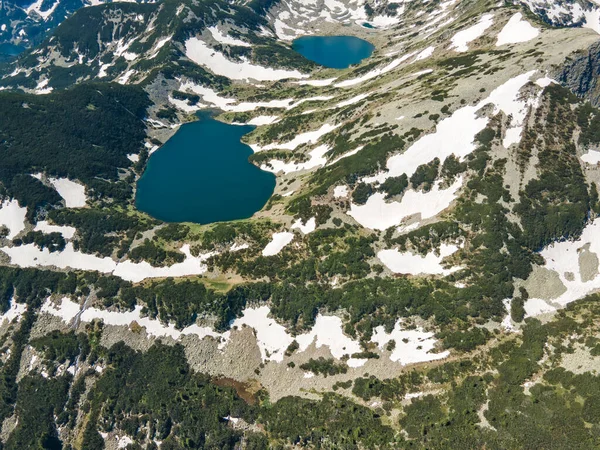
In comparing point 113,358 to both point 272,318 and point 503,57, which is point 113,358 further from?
point 503,57

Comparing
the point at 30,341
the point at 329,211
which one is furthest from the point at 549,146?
the point at 30,341

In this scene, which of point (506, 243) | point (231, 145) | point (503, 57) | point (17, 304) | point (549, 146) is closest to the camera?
point (506, 243)

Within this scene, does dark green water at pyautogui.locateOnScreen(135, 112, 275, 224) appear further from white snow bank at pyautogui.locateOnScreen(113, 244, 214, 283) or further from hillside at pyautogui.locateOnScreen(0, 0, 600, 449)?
white snow bank at pyautogui.locateOnScreen(113, 244, 214, 283)

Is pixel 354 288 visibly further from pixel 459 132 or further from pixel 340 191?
pixel 459 132

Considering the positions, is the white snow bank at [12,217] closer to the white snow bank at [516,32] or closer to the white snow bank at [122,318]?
the white snow bank at [122,318]

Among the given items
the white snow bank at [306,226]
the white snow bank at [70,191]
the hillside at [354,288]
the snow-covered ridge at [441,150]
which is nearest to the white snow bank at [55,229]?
the hillside at [354,288]

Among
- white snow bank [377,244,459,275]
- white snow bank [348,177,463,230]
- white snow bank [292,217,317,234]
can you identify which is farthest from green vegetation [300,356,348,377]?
white snow bank [348,177,463,230]
